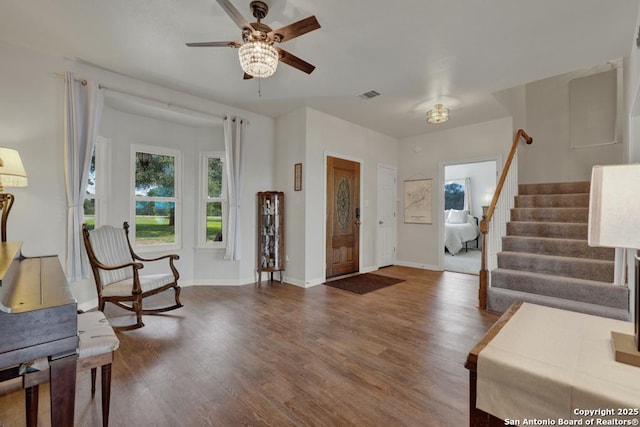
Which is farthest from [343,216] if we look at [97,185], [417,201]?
[97,185]

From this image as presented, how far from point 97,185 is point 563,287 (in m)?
5.66

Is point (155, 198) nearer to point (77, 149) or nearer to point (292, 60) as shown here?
point (77, 149)

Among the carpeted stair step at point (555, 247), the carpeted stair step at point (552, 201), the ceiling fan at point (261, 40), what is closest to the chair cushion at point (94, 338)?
the ceiling fan at point (261, 40)

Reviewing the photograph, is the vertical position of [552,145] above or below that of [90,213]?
above

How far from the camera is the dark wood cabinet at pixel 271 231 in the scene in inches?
178

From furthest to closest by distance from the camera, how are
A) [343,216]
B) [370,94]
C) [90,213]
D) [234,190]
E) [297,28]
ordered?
1. [343,216]
2. [234,190]
3. [370,94]
4. [90,213]
5. [297,28]

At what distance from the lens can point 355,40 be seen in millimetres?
2658

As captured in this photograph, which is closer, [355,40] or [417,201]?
[355,40]

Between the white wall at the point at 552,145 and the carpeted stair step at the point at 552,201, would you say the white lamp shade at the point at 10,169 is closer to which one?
the carpeted stair step at the point at 552,201

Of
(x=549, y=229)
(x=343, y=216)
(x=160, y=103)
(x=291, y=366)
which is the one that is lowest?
(x=291, y=366)

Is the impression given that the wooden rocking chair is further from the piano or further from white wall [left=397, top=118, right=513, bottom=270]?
white wall [left=397, top=118, right=513, bottom=270]

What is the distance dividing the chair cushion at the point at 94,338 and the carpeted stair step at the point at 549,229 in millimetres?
4634

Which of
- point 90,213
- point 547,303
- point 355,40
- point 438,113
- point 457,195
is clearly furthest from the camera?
point 457,195

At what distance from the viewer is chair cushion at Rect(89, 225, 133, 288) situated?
9.66 feet
